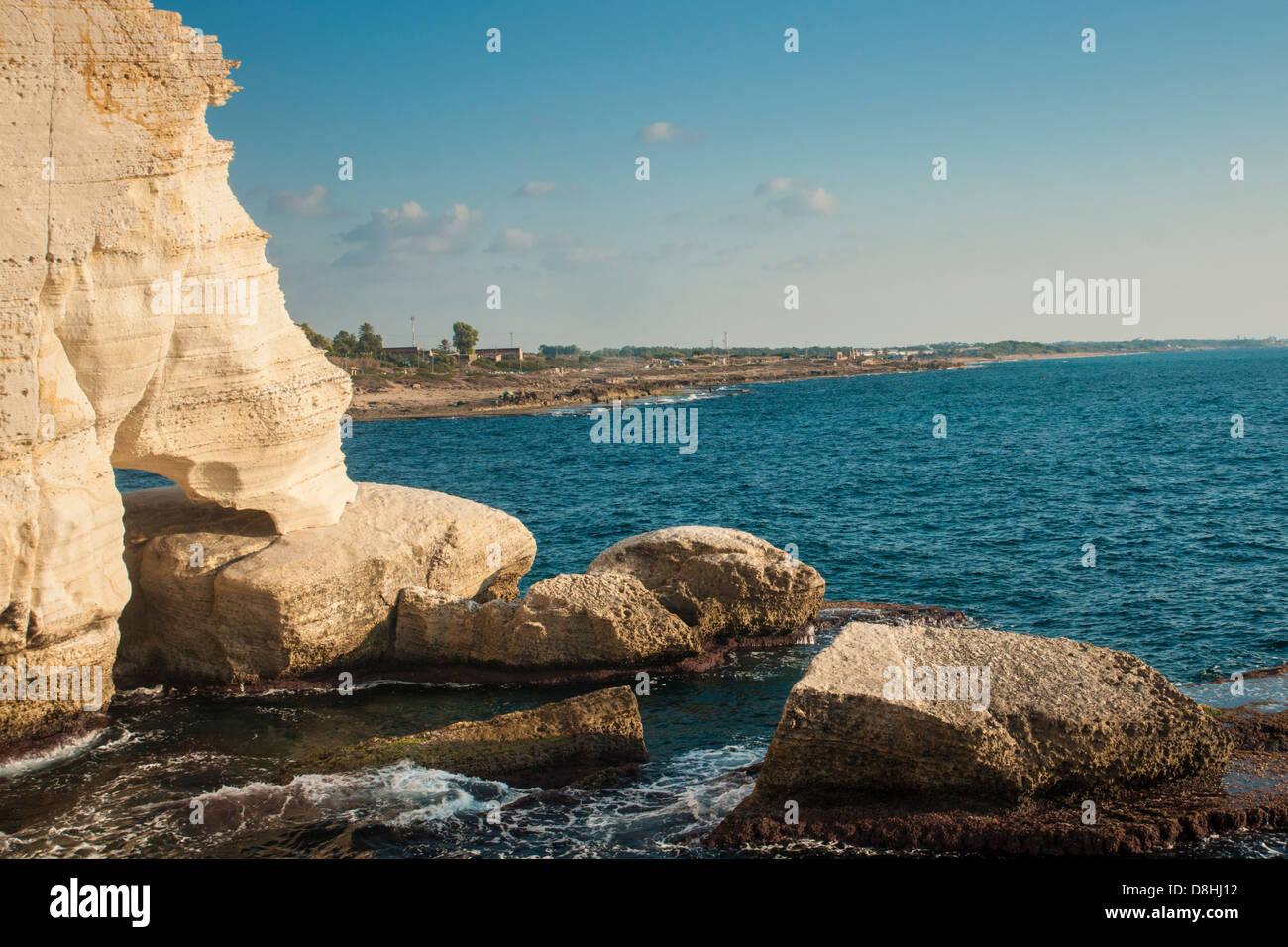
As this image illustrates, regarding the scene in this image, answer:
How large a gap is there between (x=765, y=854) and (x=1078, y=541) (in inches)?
859

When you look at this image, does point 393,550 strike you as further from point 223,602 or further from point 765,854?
point 765,854

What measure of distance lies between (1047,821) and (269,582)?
1386 centimetres

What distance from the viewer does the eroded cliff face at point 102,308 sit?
595 inches

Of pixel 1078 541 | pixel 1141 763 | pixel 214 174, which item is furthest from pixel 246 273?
pixel 1078 541

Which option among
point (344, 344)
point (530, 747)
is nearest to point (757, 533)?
point (530, 747)

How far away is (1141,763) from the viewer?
12.0m

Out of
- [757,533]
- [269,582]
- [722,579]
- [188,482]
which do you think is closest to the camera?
[269,582]

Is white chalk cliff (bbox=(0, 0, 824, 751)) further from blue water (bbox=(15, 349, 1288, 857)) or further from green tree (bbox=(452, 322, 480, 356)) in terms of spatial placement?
green tree (bbox=(452, 322, 480, 356))

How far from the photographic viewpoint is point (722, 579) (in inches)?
802

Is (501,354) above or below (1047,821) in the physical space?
above

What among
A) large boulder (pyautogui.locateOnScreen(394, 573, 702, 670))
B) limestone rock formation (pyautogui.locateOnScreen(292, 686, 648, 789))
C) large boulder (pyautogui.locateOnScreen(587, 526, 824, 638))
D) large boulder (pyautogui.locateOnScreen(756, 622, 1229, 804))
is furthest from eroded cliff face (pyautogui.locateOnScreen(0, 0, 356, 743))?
large boulder (pyautogui.locateOnScreen(756, 622, 1229, 804))

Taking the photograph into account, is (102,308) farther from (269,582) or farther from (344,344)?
(344,344)

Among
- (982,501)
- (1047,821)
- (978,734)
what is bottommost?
(1047,821)

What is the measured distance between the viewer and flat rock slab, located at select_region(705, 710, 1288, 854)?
1120cm
